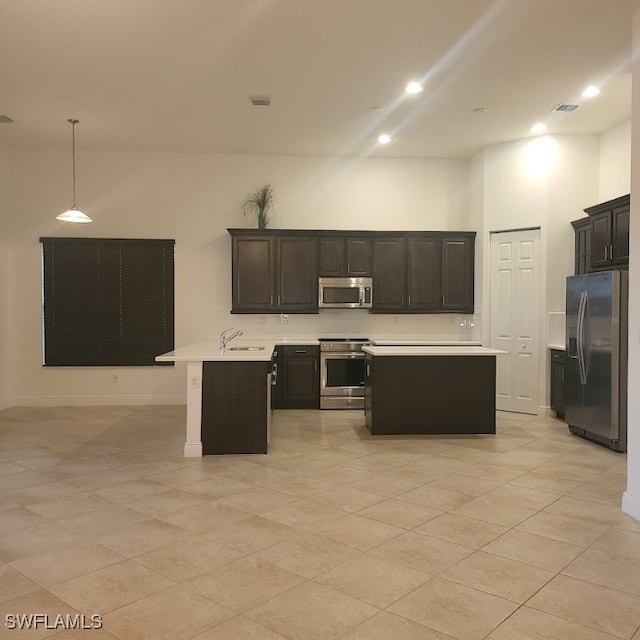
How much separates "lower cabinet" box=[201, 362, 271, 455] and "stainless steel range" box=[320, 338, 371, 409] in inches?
92.8

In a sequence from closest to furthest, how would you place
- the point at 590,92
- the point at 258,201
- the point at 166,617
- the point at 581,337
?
the point at 166,617
the point at 590,92
the point at 581,337
the point at 258,201

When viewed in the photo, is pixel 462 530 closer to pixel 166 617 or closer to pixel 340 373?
pixel 166 617

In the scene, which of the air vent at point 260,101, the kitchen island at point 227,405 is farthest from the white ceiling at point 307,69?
the kitchen island at point 227,405

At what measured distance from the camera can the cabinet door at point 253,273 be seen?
761cm

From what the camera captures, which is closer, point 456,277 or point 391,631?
point 391,631

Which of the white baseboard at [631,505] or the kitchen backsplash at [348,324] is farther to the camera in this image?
the kitchen backsplash at [348,324]

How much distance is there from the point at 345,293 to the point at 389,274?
69 cm

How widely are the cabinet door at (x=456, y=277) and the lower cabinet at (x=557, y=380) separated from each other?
1.46 meters

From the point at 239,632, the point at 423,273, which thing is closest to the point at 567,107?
the point at 423,273

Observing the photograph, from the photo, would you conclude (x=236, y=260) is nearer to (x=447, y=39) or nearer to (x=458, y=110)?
(x=458, y=110)

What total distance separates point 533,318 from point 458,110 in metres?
2.73

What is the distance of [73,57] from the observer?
191 inches

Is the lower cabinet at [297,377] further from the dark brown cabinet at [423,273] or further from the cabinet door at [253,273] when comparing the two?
the dark brown cabinet at [423,273]

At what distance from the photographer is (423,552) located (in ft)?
10.0
